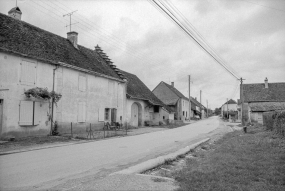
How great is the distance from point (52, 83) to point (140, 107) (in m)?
15.3

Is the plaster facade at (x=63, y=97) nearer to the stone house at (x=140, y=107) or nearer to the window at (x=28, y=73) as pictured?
Result: the window at (x=28, y=73)

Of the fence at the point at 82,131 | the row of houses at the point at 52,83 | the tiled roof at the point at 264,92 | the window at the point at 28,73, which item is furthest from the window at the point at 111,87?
the tiled roof at the point at 264,92

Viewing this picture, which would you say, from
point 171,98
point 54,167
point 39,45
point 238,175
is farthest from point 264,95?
point 54,167

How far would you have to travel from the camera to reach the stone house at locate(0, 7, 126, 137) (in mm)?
14086

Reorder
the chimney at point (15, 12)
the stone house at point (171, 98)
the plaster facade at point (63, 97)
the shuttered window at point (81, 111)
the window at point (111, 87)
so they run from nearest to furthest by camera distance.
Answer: the plaster facade at point (63, 97) < the chimney at point (15, 12) < the shuttered window at point (81, 111) < the window at point (111, 87) < the stone house at point (171, 98)

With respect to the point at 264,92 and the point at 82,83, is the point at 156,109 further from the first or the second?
the point at 264,92

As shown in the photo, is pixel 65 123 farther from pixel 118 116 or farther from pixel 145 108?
pixel 145 108

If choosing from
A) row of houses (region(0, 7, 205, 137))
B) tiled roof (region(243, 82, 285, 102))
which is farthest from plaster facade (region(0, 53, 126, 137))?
tiled roof (region(243, 82, 285, 102))

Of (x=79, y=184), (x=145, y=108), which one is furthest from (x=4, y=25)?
(x=145, y=108)

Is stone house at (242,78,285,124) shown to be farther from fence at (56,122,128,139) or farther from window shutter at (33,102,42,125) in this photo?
window shutter at (33,102,42,125)

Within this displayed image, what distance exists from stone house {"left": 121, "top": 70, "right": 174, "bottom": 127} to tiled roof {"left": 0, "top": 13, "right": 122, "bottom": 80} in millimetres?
5595

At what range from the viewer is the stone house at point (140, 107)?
28.5m

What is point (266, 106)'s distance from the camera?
43219mm

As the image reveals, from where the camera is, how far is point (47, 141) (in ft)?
45.9
